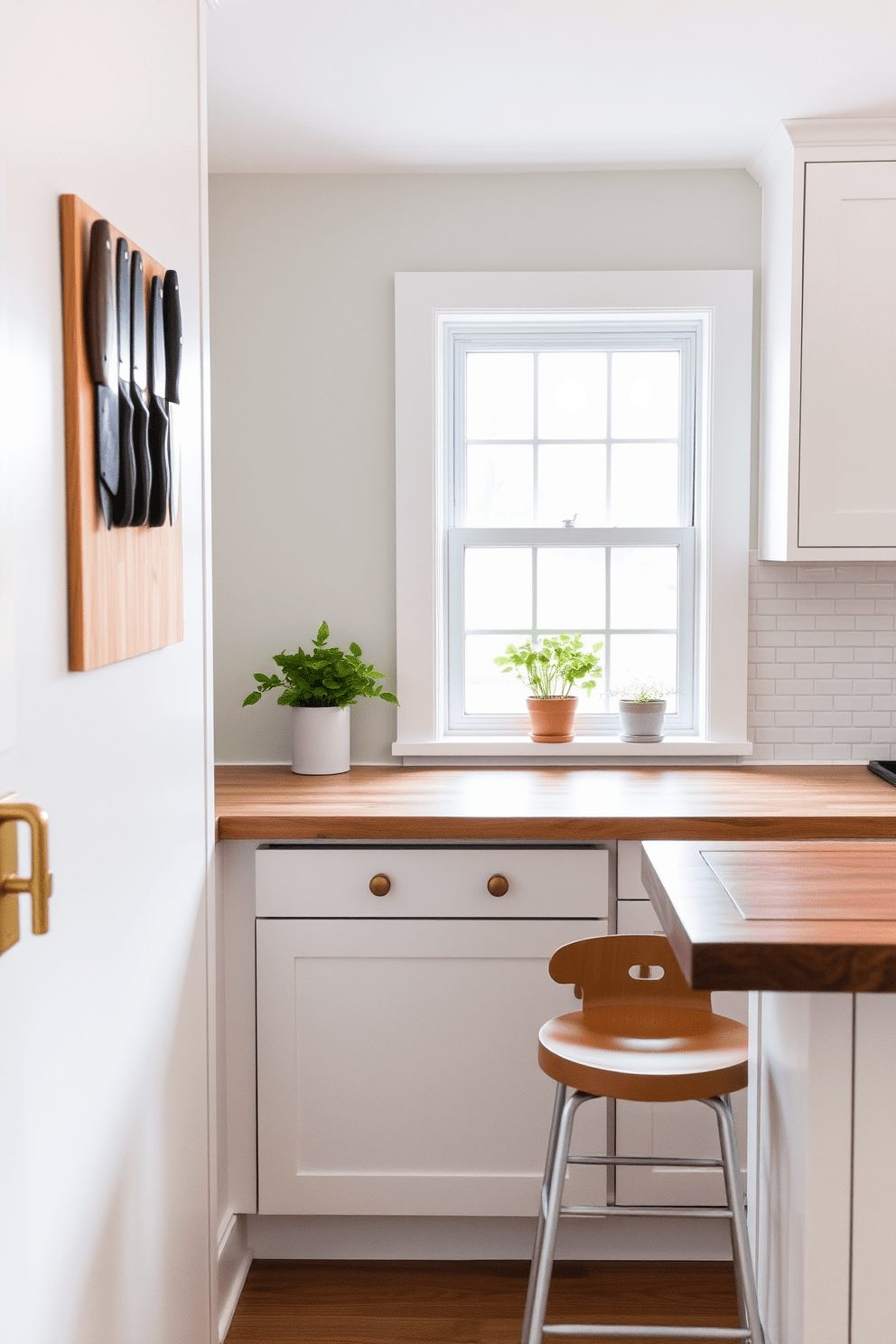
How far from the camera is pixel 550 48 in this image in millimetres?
2365

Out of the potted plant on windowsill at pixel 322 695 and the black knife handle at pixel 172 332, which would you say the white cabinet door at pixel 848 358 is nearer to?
the potted plant on windowsill at pixel 322 695

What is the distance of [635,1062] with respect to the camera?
1.72 meters

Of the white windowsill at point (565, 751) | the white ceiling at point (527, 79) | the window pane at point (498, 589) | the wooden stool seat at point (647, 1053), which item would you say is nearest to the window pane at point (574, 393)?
the window pane at point (498, 589)

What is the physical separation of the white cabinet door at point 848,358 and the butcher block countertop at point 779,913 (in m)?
1.28

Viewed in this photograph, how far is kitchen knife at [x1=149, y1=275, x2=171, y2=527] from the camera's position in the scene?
1700 millimetres

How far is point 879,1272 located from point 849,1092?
8.3 inches

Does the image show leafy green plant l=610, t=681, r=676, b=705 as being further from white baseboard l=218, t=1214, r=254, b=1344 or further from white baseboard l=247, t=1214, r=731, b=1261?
→ white baseboard l=218, t=1214, r=254, b=1344

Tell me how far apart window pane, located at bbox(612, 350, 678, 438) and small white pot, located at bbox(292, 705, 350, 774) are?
1.09 meters

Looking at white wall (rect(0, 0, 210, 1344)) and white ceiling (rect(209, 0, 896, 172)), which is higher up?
white ceiling (rect(209, 0, 896, 172))

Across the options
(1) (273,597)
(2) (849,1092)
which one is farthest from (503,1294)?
(1) (273,597)

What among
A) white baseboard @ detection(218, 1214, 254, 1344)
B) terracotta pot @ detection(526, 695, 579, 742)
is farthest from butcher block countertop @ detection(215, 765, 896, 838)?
white baseboard @ detection(218, 1214, 254, 1344)

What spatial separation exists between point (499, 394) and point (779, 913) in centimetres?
214

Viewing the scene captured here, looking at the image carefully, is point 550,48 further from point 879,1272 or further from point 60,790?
point 879,1272

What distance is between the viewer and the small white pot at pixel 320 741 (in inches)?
117
